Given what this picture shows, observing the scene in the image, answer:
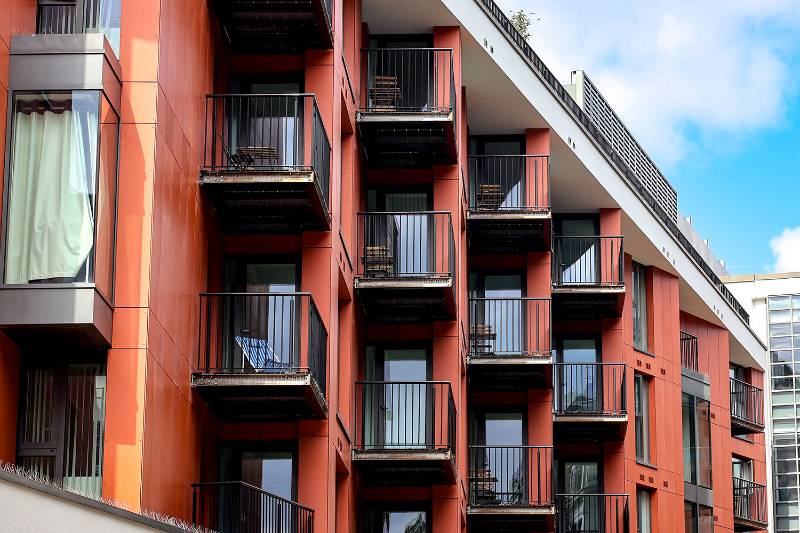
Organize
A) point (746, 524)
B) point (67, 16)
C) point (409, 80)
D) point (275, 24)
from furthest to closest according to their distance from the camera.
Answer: point (746, 524) < point (409, 80) < point (275, 24) < point (67, 16)

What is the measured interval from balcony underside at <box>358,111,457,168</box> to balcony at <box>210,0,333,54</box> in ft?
Result: 14.8

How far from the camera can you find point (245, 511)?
2158 centimetres

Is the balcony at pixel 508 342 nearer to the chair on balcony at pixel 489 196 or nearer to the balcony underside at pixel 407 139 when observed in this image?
the chair on balcony at pixel 489 196

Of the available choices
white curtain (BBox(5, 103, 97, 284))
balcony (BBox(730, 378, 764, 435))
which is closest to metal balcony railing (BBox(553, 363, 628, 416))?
balcony (BBox(730, 378, 764, 435))

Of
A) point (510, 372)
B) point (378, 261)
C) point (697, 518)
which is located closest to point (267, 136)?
point (378, 261)

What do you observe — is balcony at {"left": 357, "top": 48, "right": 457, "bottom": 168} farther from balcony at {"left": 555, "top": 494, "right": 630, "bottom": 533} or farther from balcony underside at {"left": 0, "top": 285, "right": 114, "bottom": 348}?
balcony underside at {"left": 0, "top": 285, "right": 114, "bottom": 348}

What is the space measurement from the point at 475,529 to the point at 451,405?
5896 mm

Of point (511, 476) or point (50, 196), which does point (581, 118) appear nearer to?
point (511, 476)

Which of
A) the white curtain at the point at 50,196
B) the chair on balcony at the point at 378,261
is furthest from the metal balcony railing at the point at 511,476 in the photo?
the white curtain at the point at 50,196

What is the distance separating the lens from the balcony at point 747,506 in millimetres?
48406

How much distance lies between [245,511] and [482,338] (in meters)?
15.2

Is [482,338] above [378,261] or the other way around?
the other way around

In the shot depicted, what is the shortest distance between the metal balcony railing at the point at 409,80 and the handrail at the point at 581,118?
7.03 ft

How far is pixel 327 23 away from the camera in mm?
24438
